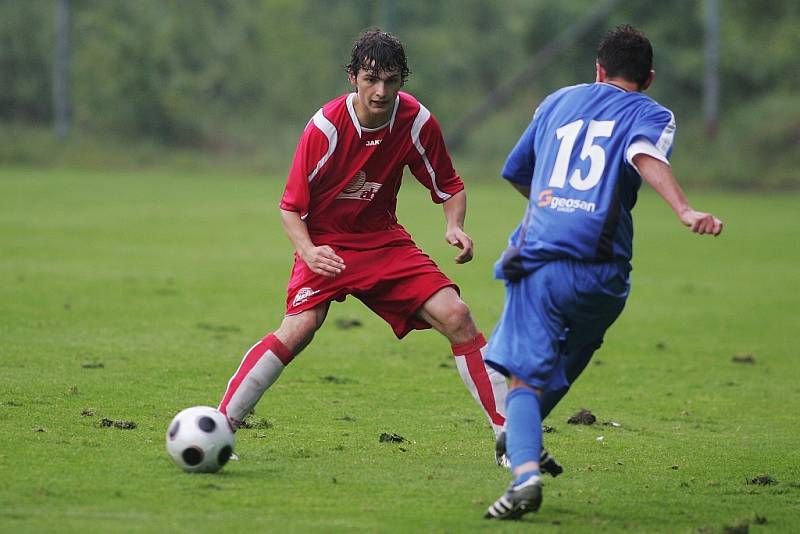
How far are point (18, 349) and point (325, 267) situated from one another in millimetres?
4763

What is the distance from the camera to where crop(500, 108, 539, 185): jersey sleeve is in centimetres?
598

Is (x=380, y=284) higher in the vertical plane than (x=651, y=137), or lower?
lower

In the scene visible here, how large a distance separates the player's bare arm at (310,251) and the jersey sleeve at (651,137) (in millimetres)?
1647

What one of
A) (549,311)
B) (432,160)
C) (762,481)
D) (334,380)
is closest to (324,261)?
(432,160)

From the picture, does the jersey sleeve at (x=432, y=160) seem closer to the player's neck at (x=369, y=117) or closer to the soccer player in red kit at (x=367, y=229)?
the soccer player in red kit at (x=367, y=229)

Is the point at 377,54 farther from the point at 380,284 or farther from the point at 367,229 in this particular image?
the point at 380,284

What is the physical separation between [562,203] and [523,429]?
40.5 inches

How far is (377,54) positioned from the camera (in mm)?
6609

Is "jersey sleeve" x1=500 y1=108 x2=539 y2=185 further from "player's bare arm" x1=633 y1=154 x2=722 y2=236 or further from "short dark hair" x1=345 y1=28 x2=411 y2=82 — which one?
"short dark hair" x1=345 y1=28 x2=411 y2=82

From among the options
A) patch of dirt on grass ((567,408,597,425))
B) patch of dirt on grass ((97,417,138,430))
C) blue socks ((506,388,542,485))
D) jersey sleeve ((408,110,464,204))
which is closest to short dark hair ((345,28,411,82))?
jersey sleeve ((408,110,464,204))

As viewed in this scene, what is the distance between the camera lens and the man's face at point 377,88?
668cm

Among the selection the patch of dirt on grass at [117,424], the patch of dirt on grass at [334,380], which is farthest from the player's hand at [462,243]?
the patch of dirt on grass at [334,380]

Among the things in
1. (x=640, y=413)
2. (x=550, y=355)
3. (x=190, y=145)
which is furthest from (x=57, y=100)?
(x=550, y=355)

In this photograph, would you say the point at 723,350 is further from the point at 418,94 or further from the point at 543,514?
the point at 418,94
